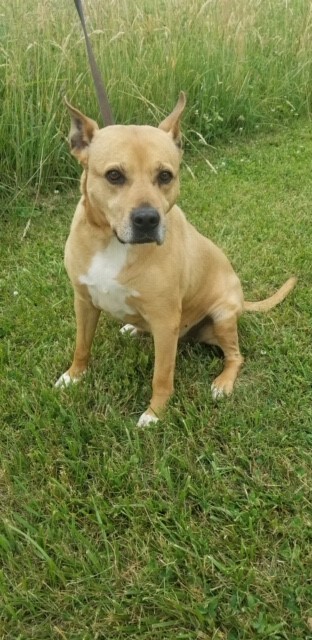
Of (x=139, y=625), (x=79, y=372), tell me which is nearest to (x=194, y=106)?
(x=79, y=372)

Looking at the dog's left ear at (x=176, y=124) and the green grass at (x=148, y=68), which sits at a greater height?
the dog's left ear at (x=176, y=124)

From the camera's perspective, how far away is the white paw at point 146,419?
2.47 m

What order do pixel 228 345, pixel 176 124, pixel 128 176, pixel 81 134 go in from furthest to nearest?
pixel 228 345
pixel 176 124
pixel 81 134
pixel 128 176

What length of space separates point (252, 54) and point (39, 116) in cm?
299

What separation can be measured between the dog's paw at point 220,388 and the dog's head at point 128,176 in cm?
82

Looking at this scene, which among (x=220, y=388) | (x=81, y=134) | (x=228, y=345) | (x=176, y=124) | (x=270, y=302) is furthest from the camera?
(x=270, y=302)

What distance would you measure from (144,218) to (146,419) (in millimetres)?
885

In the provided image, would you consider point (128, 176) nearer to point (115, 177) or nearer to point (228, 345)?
point (115, 177)

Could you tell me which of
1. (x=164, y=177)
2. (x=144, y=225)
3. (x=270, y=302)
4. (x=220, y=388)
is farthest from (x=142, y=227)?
(x=270, y=302)

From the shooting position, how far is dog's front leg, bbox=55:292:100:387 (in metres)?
2.66

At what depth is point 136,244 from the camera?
2.22 meters

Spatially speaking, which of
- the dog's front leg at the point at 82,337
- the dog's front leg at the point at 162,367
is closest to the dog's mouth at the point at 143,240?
the dog's front leg at the point at 162,367

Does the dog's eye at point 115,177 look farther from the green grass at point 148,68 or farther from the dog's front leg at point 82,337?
the green grass at point 148,68

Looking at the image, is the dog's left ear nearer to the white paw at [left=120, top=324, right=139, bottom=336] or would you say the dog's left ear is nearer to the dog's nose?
the dog's nose
